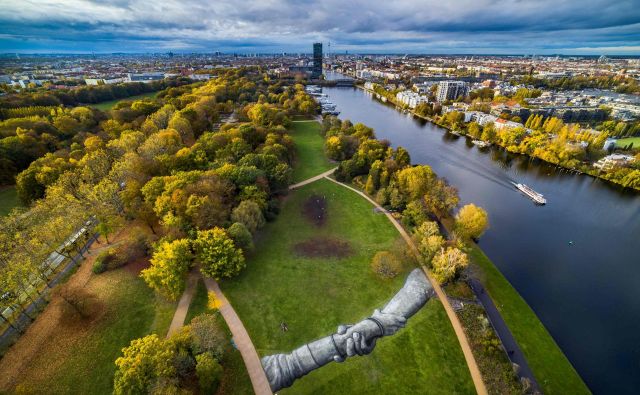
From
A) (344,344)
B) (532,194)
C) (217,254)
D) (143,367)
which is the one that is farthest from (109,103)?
(532,194)

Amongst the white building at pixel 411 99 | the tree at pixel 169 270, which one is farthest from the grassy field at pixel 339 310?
the white building at pixel 411 99

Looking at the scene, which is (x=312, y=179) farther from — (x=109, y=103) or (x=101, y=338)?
(x=109, y=103)

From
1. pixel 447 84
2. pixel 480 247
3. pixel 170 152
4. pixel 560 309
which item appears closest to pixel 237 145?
pixel 170 152

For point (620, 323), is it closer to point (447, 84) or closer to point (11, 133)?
point (11, 133)

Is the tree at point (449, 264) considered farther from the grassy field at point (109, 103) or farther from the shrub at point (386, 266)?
the grassy field at point (109, 103)

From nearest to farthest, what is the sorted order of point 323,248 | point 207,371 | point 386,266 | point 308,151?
1. point 207,371
2. point 386,266
3. point 323,248
4. point 308,151

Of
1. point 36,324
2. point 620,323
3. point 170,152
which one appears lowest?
point 620,323
